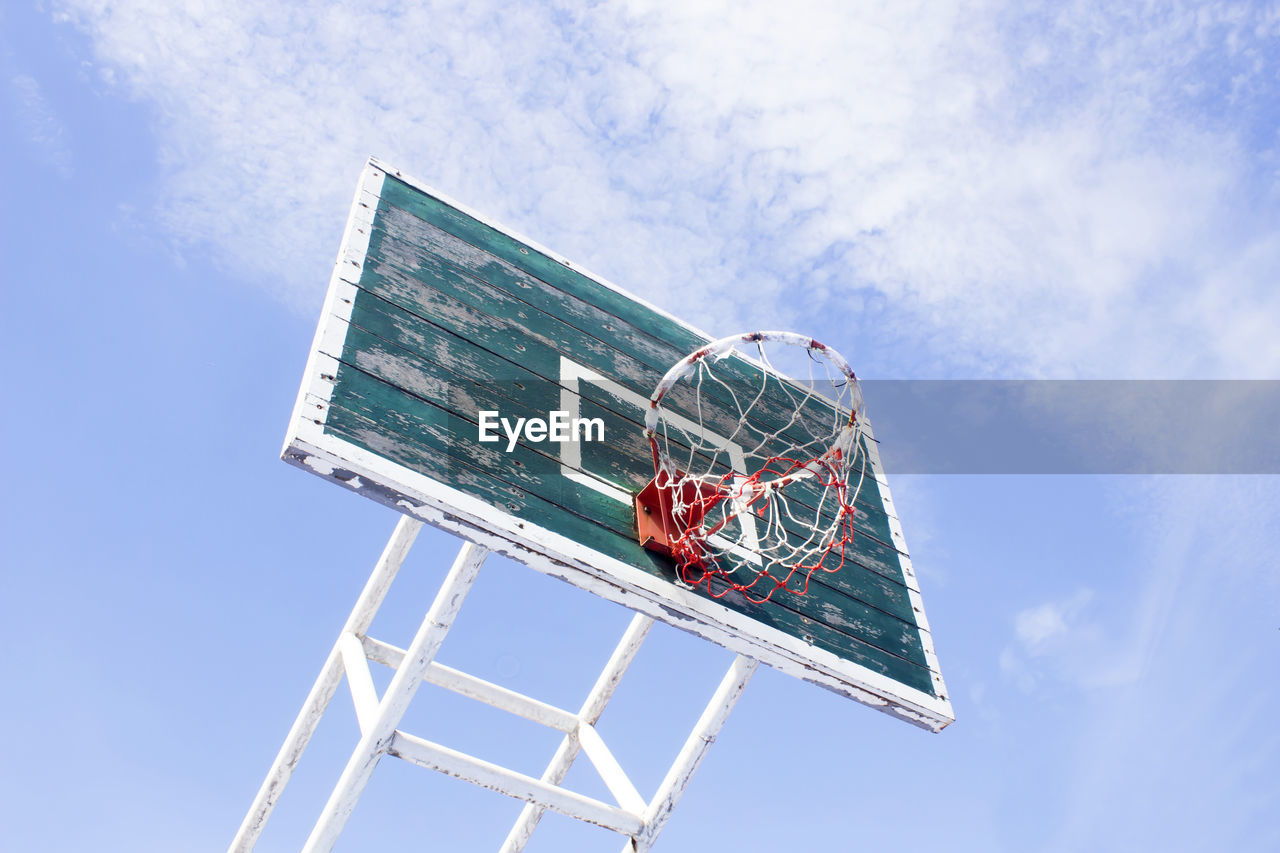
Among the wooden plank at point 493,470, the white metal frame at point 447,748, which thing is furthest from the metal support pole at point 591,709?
the wooden plank at point 493,470

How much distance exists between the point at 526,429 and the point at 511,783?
57.7 inches

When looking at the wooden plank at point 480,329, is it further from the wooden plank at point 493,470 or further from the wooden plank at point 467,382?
the wooden plank at point 493,470

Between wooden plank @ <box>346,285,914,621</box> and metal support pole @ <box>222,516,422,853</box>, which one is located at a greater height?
wooden plank @ <box>346,285,914,621</box>

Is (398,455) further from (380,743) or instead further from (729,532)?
(729,532)

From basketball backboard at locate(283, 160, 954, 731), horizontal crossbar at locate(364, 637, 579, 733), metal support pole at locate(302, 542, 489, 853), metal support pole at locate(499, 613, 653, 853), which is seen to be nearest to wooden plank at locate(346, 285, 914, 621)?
basketball backboard at locate(283, 160, 954, 731)

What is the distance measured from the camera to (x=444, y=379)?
361 centimetres

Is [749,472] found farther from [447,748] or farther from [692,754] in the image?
[447,748]

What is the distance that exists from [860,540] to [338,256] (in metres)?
2.75

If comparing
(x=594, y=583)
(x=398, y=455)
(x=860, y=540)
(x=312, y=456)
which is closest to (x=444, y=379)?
(x=398, y=455)

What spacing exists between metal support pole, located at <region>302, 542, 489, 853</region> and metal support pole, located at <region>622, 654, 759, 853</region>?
3.91ft

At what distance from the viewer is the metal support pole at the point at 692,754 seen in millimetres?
3957

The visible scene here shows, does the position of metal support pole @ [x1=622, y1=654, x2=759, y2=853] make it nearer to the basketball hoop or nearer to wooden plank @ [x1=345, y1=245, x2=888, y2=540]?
the basketball hoop

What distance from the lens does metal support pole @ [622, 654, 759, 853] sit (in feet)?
13.0

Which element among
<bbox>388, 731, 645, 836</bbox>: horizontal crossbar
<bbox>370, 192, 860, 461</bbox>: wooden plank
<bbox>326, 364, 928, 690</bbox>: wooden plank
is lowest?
<bbox>388, 731, 645, 836</bbox>: horizontal crossbar
